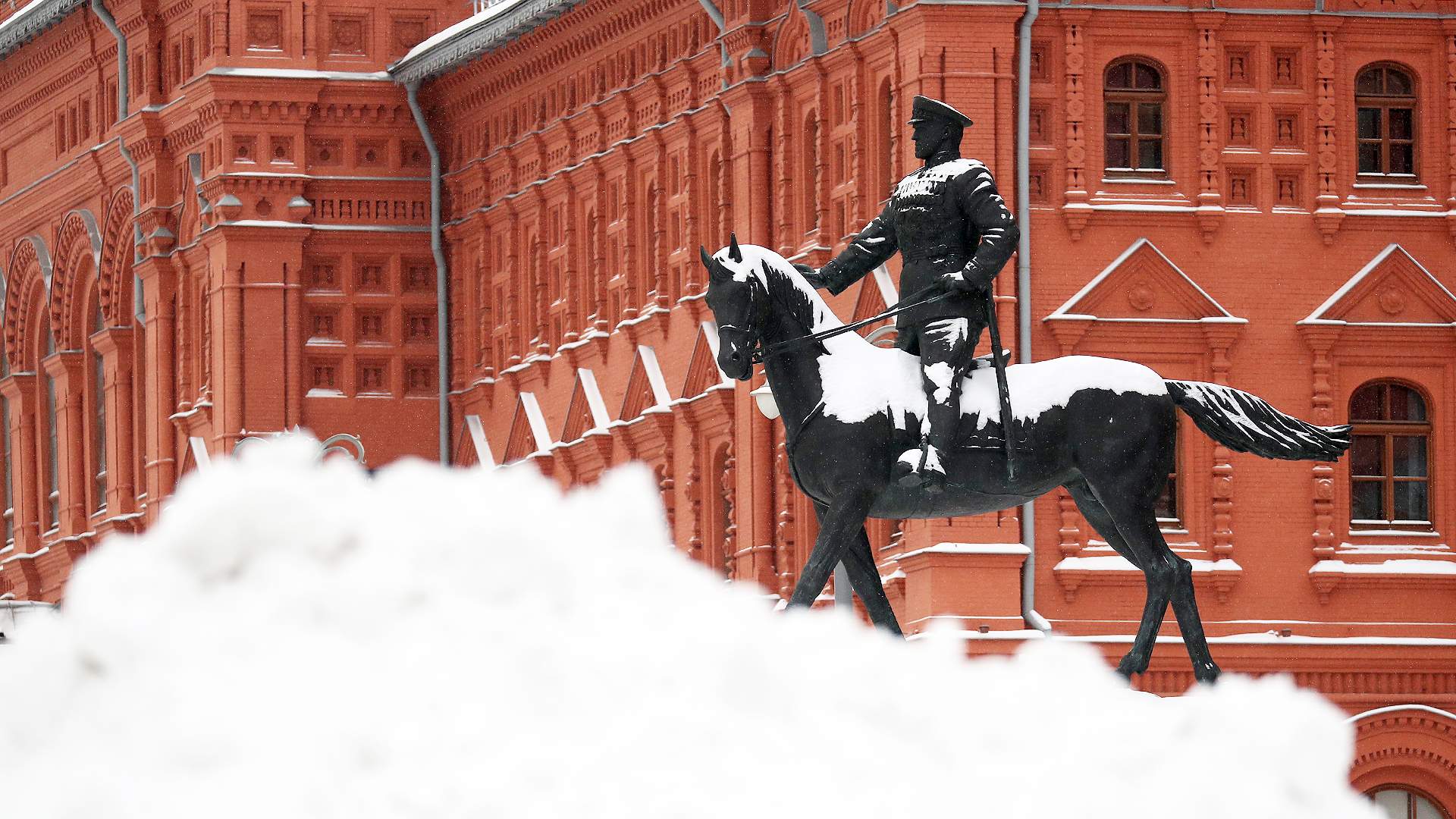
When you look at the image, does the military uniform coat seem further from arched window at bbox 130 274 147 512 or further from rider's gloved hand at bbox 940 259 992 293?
arched window at bbox 130 274 147 512

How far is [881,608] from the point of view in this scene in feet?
87.5

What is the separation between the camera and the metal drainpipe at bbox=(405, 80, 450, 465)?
62.2 m

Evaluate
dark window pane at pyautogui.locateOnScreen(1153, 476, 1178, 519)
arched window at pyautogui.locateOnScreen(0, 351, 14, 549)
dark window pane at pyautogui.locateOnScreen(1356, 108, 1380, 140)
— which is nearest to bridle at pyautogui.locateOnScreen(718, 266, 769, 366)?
dark window pane at pyautogui.locateOnScreen(1153, 476, 1178, 519)

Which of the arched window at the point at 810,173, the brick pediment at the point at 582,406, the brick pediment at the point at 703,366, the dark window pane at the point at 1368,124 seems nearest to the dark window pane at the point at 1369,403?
the dark window pane at the point at 1368,124

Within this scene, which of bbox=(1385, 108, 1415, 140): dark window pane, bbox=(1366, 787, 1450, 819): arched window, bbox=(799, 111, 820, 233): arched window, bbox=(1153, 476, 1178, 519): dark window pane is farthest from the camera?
bbox=(799, 111, 820, 233): arched window

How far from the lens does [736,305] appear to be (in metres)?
26.4

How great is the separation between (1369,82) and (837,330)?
70.9ft

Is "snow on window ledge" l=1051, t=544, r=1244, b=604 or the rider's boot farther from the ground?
the rider's boot

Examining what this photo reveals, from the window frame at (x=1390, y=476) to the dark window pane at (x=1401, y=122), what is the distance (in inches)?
111

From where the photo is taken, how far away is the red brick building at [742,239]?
46.2m

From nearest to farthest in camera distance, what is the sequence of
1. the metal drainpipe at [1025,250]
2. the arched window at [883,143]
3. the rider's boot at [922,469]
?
the rider's boot at [922,469] → the metal drainpipe at [1025,250] → the arched window at [883,143]

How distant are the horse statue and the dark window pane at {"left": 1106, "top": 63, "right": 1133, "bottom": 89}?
19.9 metres

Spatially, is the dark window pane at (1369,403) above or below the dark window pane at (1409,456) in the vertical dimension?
above

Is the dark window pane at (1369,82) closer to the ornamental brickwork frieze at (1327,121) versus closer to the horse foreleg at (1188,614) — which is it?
the ornamental brickwork frieze at (1327,121)
